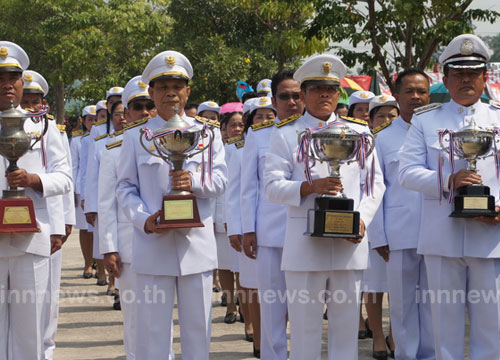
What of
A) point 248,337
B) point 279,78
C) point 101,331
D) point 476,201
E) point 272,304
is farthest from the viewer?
point 101,331

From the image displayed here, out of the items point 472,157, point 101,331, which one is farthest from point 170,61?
point 101,331

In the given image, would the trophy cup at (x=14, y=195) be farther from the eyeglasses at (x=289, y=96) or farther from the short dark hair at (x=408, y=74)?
the short dark hair at (x=408, y=74)

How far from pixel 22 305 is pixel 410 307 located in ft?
9.58

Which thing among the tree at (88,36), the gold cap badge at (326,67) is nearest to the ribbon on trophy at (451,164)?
the gold cap badge at (326,67)

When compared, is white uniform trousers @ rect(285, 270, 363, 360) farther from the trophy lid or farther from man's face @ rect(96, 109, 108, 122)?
man's face @ rect(96, 109, 108, 122)

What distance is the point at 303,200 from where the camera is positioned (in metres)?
5.12

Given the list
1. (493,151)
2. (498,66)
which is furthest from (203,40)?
(493,151)

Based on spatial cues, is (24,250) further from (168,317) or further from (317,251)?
(317,251)

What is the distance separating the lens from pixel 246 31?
92.2ft

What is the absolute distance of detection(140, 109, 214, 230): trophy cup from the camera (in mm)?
4996

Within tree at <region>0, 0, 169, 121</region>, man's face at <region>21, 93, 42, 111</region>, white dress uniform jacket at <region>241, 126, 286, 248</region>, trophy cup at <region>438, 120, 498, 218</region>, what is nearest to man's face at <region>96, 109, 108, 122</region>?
man's face at <region>21, 93, 42, 111</region>

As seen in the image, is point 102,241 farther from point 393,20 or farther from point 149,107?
point 393,20

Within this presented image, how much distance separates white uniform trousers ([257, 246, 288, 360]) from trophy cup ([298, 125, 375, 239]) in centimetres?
140

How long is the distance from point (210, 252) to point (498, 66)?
10762mm
